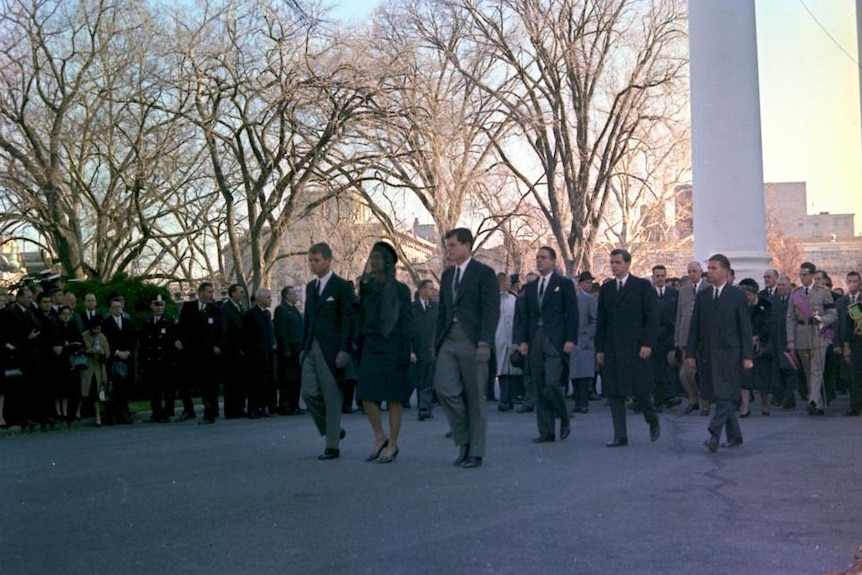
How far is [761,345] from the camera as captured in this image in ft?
55.0

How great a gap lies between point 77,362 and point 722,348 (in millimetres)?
9571

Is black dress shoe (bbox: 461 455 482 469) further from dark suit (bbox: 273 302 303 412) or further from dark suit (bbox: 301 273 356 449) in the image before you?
dark suit (bbox: 273 302 303 412)

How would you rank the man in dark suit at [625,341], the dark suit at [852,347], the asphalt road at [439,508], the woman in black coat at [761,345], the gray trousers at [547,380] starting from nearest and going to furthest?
the asphalt road at [439,508] < the man in dark suit at [625,341] < the gray trousers at [547,380] < the dark suit at [852,347] < the woman in black coat at [761,345]

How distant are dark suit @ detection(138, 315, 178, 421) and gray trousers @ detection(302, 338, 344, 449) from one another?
7.10 metres

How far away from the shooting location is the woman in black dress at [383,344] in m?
10.9

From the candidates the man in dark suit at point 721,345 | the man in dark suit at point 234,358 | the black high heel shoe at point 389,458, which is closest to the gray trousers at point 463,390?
the black high heel shoe at point 389,458

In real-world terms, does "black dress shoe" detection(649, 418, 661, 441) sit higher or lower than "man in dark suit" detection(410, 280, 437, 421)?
lower

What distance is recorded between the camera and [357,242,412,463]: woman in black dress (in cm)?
1087

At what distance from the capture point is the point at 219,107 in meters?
30.0

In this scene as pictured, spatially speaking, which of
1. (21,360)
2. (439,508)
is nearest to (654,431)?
(439,508)

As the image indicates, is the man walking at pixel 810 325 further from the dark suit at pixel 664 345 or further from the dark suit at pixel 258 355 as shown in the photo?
the dark suit at pixel 258 355

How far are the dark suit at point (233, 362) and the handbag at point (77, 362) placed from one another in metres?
2.18

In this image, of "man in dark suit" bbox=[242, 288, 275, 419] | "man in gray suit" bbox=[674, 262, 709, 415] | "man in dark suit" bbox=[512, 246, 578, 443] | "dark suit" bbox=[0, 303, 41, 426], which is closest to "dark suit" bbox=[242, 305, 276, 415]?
"man in dark suit" bbox=[242, 288, 275, 419]

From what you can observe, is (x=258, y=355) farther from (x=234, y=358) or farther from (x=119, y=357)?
(x=119, y=357)
